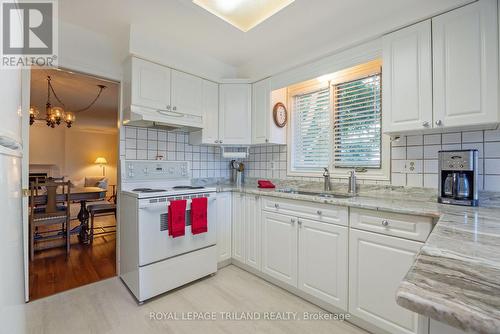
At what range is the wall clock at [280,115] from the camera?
8.79 ft

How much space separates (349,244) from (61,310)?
2308mm

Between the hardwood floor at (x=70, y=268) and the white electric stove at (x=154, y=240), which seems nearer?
the white electric stove at (x=154, y=240)

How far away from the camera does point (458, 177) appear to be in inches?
59.6

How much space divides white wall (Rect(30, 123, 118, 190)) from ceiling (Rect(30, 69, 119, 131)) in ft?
2.49

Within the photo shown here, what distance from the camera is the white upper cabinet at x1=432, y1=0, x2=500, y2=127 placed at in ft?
4.44

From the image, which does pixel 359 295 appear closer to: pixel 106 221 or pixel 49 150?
pixel 106 221

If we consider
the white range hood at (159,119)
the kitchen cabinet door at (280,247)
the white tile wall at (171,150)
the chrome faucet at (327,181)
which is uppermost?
the white range hood at (159,119)

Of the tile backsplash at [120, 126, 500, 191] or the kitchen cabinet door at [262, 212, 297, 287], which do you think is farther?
the kitchen cabinet door at [262, 212, 297, 287]

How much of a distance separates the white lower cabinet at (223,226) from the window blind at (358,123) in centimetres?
127

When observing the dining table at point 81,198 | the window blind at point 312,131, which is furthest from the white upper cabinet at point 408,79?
the dining table at point 81,198

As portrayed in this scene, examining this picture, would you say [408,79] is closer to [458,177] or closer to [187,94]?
[458,177]

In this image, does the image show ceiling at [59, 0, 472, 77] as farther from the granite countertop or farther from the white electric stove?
the granite countertop

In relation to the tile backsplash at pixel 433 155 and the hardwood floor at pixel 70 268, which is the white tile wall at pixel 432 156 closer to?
the tile backsplash at pixel 433 155

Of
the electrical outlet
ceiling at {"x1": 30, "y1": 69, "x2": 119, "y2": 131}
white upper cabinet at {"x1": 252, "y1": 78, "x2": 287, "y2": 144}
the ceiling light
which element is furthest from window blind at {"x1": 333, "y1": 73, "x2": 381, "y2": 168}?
ceiling at {"x1": 30, "y1": 69, "x2": 119, "y2": 131}
